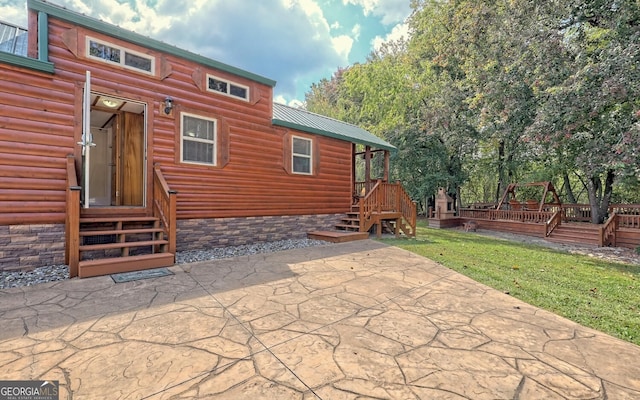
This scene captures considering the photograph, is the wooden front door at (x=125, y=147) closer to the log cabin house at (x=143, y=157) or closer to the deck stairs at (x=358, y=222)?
the log cabin house at (x=143, y=157)

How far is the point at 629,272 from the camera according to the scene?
18.7 feet

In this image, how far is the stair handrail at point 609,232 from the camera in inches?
365

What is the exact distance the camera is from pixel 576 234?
1014 centimetres

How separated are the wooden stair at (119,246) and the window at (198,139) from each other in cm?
167

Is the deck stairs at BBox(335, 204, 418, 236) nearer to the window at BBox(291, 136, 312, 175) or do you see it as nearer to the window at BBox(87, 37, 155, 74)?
the window at BBox(291, 136, 312, 175)

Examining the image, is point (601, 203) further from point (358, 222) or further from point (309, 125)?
point (309, 125)

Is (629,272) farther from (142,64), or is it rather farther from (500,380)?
(142,64)

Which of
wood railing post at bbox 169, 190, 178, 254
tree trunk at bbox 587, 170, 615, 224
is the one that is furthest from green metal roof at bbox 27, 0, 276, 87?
tree trunk at bbox 587, 170, 615, 224

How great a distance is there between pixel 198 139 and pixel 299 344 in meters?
5.37

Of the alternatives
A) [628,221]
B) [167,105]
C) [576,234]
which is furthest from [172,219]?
[628,221]

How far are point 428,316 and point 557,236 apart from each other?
1088cm

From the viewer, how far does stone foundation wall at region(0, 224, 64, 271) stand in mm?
4293

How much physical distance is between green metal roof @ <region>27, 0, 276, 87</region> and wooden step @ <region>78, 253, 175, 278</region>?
13.2 feet

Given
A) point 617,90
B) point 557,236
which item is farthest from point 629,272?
point 557,236
